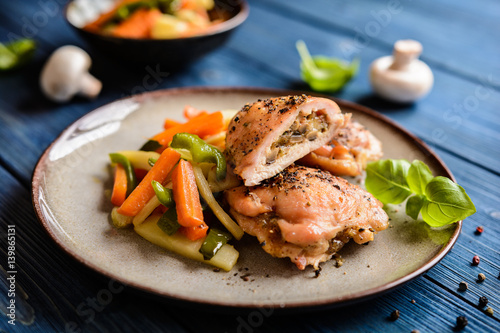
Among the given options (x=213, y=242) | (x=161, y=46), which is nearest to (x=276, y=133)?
(x=213, y=242)

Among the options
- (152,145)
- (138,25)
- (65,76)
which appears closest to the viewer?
(152,145)

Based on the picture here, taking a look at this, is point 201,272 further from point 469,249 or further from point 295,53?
point 295,53

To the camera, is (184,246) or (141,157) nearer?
(184,246)

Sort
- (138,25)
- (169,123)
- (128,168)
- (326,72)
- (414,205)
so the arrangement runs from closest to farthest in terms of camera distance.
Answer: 1. (414,205)
2. (128,168)
3. (169,123)
4. (138,25)
5. (326,72)

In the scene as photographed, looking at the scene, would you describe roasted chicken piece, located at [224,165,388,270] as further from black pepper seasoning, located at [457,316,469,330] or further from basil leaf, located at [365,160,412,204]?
black pepper seasoning, located at [457,316,469,330]

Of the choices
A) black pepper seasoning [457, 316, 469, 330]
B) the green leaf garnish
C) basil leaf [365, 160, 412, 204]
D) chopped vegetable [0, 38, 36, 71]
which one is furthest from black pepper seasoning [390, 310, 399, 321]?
chopped vegetable [0, 38, 36, 71]

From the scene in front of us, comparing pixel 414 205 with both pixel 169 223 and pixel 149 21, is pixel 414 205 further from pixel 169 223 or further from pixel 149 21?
pixel 149 21

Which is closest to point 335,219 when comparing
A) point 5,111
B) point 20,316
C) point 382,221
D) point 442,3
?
point 382,221

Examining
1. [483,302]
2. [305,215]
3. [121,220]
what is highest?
[305,215]
